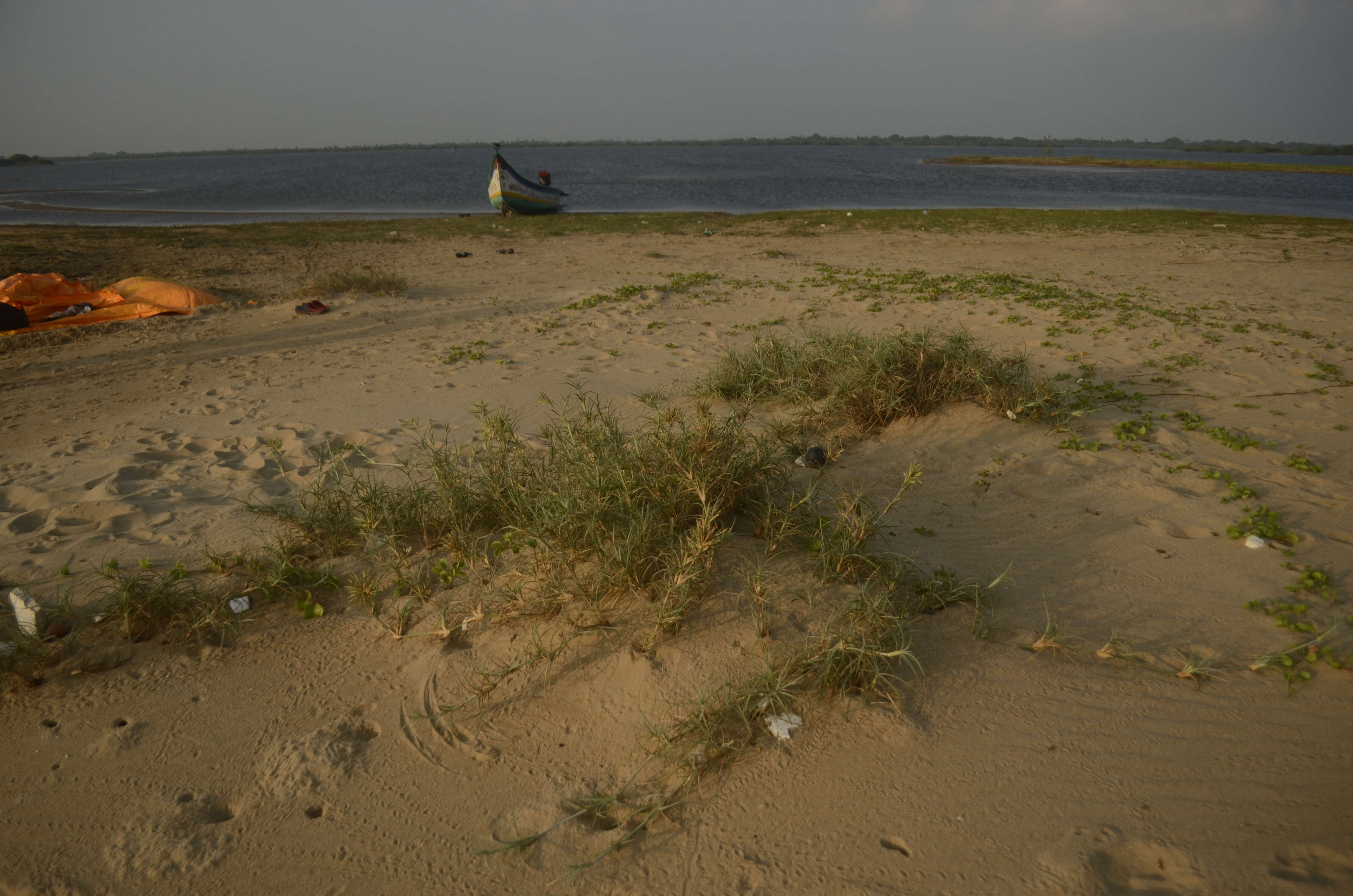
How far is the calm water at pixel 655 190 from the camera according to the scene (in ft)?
83.1

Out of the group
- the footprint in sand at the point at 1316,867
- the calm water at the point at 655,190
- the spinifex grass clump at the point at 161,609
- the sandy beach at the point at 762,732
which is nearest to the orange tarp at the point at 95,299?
→ the sandy beach at the point at 762,732

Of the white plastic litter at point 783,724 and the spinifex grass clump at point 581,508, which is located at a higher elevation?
the spinifex grass clump at point 581,508

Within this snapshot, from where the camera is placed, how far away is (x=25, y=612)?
256cm

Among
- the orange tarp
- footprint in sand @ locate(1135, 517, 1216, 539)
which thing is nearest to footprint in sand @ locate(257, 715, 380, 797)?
footprint in sand @ locate(1135, 517, 1216, 539)

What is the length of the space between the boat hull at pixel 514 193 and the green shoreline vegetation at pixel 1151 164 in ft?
163

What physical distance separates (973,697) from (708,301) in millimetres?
6844

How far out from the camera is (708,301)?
8547 mm

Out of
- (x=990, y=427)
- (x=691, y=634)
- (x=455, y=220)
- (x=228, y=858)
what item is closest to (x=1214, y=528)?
(x=990, y=427)

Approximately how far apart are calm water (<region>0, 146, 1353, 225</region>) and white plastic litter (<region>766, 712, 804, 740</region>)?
24441 millimetres

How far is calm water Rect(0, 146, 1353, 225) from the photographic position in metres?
25.3

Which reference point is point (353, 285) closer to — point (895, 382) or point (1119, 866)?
point (895, 382)

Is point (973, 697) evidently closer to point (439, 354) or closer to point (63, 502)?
point (63, 502)

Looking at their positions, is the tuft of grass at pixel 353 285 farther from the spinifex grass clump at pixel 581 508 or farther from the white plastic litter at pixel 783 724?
the white plastic litter at pixel 783 724

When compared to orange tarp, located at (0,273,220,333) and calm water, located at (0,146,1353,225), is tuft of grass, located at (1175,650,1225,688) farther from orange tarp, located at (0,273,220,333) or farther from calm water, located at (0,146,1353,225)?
calm water, located at (0,146,1353,225)
